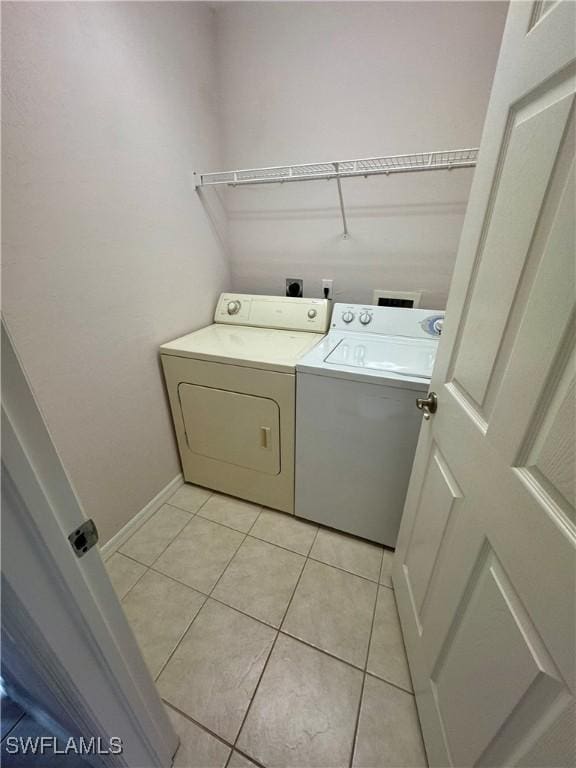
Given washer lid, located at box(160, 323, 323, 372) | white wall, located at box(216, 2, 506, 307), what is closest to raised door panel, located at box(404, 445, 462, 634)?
washer lid, located at box(160, 323, 323, 372)

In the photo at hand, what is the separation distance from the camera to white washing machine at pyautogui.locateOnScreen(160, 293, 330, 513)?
1.47m

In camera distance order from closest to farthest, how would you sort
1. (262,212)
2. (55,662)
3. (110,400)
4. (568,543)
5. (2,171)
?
(568,543), (55,662), (2,171), (110,400), (262,212)

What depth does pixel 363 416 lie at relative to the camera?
131cm

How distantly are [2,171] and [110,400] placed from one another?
912 millimetres

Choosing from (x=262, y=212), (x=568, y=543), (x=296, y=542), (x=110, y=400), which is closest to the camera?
(x=568, y=543)

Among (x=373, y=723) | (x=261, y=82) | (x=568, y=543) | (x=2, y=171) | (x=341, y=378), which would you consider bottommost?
(x=373, y=723)

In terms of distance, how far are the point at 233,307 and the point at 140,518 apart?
4.69 ft

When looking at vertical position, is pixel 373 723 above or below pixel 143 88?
below

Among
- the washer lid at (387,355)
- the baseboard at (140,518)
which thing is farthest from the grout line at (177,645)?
the washer lid at (387,355)

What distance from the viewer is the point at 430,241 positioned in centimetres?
168

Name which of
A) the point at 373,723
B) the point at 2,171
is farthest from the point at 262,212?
the point at 373,723

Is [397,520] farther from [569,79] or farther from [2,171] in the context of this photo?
[2,171]

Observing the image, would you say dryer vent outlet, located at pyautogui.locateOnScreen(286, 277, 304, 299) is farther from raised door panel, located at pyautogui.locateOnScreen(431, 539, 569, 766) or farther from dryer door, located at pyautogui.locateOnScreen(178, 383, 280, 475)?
raised door panel, located at pyautogui.locateOnScreen(431, 539, 569, 766)

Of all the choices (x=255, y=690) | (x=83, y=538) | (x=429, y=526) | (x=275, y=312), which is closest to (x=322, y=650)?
(x=255, y=690)
